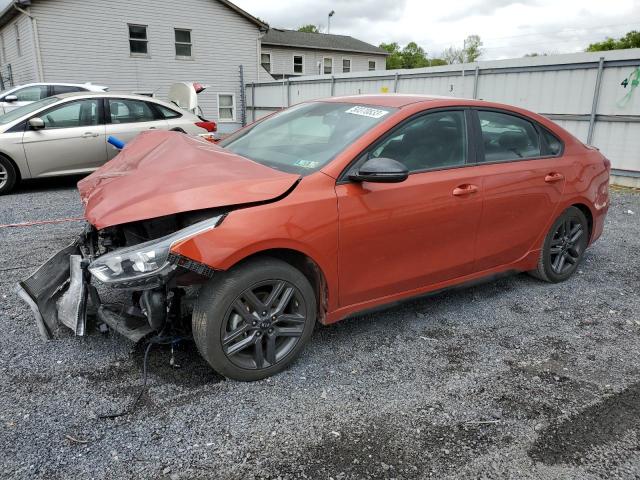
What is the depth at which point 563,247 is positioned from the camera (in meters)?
4.51

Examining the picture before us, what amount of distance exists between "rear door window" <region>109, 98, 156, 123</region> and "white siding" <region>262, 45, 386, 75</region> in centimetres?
2268

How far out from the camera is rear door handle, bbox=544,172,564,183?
4071 mm

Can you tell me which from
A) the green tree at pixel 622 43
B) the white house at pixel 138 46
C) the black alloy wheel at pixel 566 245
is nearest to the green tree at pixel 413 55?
A: the green tree at pixel 622 43

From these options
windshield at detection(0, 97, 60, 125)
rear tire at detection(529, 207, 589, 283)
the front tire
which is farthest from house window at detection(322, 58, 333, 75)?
the front tire

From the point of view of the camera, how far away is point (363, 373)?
307cm

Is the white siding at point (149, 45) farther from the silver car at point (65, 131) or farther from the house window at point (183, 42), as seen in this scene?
the silver car at point (65, 131)

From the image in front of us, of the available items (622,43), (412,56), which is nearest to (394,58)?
(412,56)

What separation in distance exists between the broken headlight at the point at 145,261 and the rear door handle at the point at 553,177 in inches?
111

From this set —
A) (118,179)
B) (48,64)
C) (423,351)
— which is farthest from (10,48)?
(423,351)

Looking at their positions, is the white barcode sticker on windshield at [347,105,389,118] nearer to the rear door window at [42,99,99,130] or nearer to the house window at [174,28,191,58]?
the rear door window at [42,99,99,130]

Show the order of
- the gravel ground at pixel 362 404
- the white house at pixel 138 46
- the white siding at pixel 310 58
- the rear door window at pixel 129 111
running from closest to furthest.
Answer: the gravel ground at pixel 362 404 → the rear door window at pixel 129 111 → the white house at pixel 138 46 → the white siding at pixel 310 58

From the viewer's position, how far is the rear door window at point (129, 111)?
8289 millimetres

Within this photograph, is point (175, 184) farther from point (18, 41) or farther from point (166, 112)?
point (18, 41)

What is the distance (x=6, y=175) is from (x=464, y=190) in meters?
7.01
